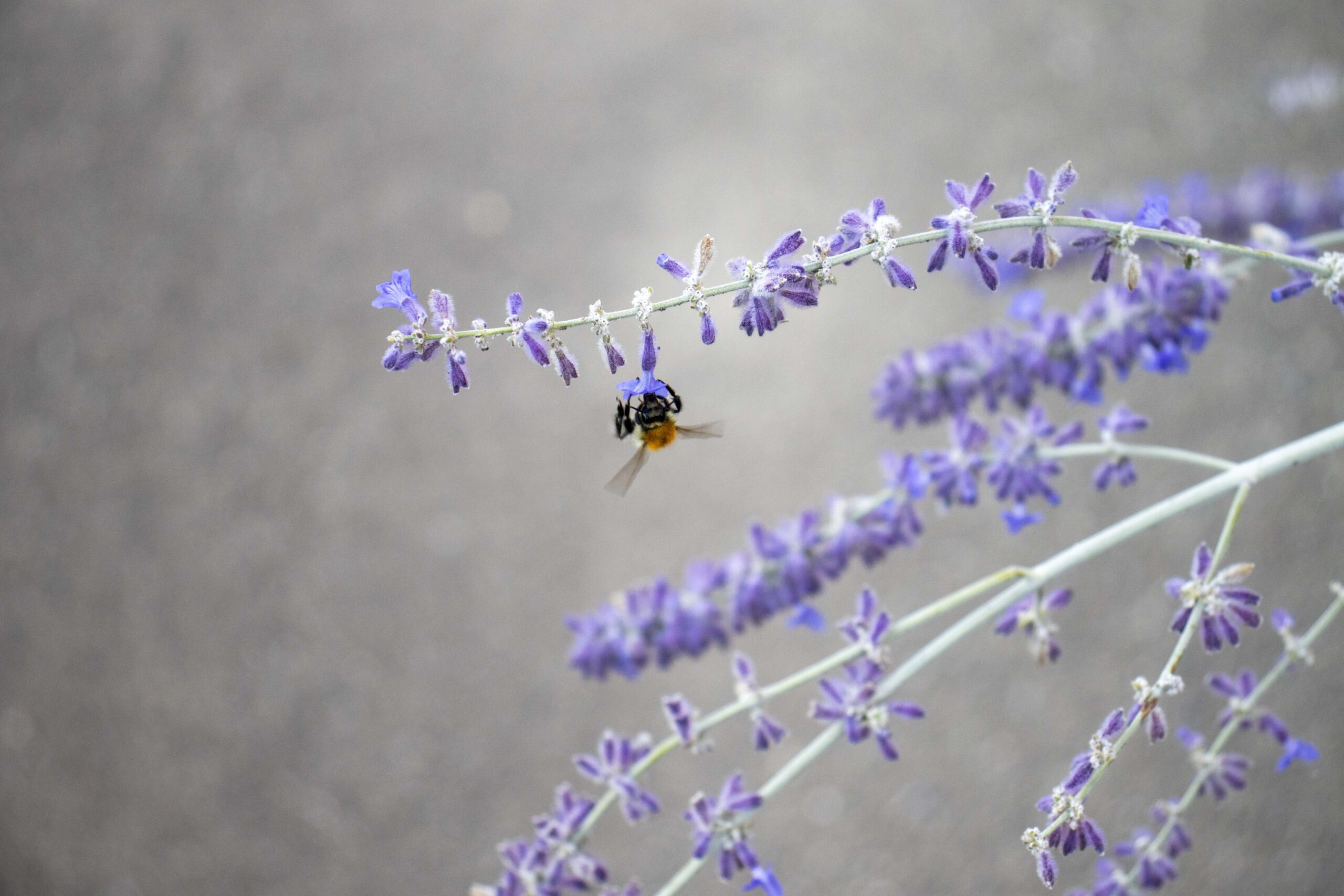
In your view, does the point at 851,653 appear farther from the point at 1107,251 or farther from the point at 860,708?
the point at 1107,251

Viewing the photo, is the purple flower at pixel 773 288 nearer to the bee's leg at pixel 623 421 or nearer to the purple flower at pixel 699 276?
the purple flower at pixel 699 276

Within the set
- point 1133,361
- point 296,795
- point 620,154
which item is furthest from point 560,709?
point 1133,361

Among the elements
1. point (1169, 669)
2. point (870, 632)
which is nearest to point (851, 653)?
point (870, 632)

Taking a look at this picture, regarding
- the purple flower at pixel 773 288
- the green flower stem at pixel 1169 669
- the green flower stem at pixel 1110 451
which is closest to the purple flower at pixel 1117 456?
the green flower stem at pixel 1110 451

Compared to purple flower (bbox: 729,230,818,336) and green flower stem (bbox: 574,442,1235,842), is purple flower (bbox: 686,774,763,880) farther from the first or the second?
purple flower (bbox: 729,230,818,336)

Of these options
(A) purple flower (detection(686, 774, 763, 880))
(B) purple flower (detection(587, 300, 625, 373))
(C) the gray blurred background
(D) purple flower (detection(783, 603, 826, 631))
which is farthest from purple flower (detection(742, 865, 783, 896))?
(C) the gray blurred background
